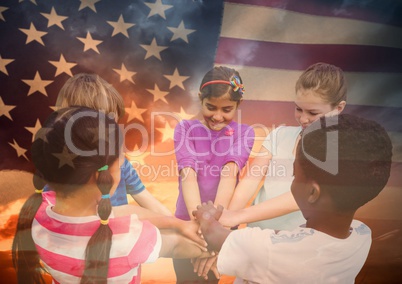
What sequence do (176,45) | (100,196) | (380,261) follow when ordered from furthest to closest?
(380,261), (176,45), (100,196)

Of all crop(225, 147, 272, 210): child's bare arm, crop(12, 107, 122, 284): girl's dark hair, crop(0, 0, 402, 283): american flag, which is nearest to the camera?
crop(12, 107, 122, 284): girl's dark hair

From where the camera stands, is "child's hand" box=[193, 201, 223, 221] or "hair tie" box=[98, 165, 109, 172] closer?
"hair tie" box=[98, 165, 109, 172]

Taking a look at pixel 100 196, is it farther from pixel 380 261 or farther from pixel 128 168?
pixel 380 261

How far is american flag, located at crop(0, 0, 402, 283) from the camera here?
141cm

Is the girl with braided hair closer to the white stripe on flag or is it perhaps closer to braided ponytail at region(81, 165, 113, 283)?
braided ponytail at region(81, 165, 113, 283)

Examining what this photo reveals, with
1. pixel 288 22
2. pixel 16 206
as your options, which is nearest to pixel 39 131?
pixel 16 206

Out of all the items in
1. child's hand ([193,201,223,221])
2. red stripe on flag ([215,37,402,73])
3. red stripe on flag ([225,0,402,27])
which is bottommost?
child's hand ([193,201,223,221])

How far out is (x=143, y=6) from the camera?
1440 millimetres

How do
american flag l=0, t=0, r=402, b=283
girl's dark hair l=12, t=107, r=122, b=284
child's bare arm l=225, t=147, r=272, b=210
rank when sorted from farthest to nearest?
child's bare arm l=225, t=147, r=272, b=210 → american flag l=0, t=0, r=402, b=283 → girl's dark hair l=12, t=107, r=122, b=284

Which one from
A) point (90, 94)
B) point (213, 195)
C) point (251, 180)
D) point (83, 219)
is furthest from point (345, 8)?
point (83, 219)

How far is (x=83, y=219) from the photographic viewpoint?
1.37m

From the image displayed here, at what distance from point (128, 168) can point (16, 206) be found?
434 mm

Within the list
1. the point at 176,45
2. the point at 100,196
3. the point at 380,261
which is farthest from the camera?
the point at 380,261

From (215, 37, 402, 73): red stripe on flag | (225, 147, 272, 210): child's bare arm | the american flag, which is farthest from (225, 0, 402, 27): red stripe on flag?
(225, 147, 272, 210): child's bare arm
